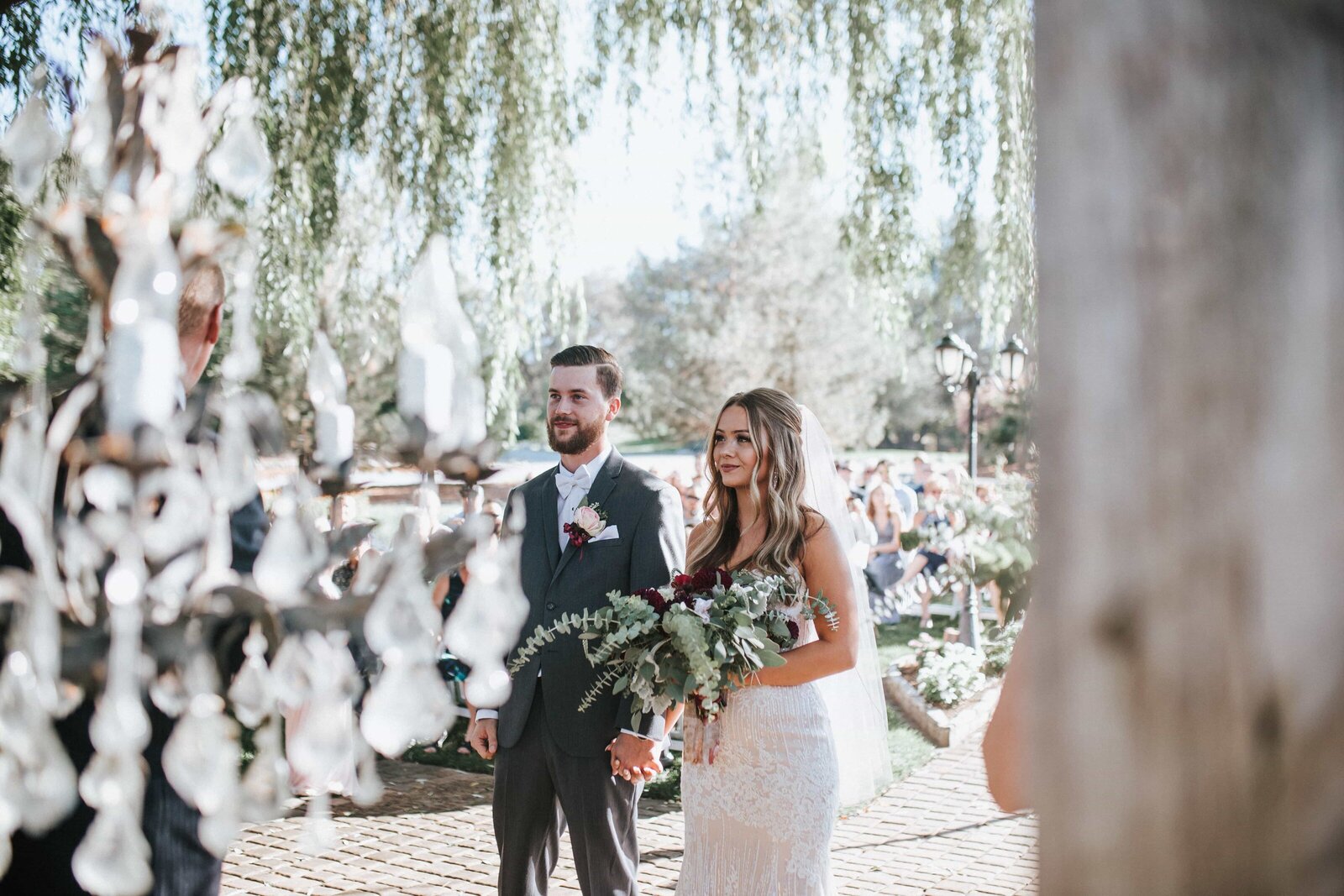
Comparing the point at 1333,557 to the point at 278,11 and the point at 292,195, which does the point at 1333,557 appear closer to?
the point at 292,195

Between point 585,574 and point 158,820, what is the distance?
80.1 inches

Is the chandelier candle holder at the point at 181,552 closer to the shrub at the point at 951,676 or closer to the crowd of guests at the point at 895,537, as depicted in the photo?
the shrub at the point at 951,676

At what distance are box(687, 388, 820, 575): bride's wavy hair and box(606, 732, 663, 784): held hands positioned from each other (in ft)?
2.51

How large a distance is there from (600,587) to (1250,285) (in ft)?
10.4

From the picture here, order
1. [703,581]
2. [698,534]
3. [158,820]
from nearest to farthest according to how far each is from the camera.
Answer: [158,820] → [703,581] → [698,534]

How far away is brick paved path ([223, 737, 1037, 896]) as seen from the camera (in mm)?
5141

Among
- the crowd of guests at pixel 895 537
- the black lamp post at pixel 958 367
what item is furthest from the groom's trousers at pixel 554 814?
the black lamp post at pixel 958 367

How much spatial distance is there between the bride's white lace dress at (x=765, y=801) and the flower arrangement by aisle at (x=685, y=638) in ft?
0.70

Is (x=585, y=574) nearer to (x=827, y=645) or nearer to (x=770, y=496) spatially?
(x=770, y=496)

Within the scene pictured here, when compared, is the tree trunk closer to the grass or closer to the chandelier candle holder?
the chandelier candle holder

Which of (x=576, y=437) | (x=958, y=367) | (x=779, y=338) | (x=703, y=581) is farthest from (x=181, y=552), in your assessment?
(x=779, y=338)

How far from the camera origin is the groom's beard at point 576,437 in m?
3.92

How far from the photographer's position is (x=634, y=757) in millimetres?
3609

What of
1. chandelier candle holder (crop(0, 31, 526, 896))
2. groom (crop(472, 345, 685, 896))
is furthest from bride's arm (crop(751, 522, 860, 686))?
chandelier candle holder (crop(0, 31, 526, 896))
